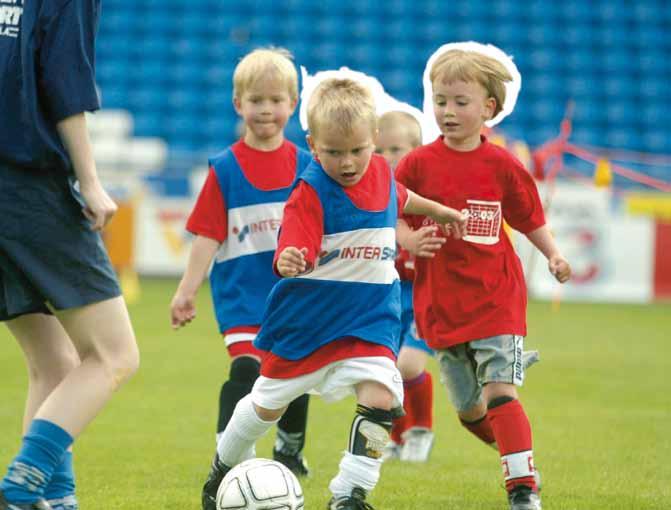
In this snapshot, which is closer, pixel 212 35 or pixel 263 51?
pixel 263 51

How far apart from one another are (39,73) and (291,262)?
96 cm

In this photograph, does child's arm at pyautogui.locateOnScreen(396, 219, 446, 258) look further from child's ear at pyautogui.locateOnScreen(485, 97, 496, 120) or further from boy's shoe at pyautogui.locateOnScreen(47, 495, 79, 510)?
boy's shoe at pyautogui.locateOnScreen(47, 495, 79, 510)

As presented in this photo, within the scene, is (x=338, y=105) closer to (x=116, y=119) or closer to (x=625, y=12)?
(x=116, y=119)

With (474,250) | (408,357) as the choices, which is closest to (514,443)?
(474,250)

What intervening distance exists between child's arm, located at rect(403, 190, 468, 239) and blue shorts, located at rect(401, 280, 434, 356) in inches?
61.8

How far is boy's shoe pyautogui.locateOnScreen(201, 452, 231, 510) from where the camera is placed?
437 centimetres

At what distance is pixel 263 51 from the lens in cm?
524

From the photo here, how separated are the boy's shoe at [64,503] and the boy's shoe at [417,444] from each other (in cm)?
230

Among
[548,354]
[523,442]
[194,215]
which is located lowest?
[548,354]

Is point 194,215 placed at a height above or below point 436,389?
above

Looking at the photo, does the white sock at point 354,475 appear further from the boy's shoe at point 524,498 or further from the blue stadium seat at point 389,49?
the blue stadium seat at point 389,49

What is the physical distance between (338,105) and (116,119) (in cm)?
1586

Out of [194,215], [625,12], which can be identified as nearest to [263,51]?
[194,215]

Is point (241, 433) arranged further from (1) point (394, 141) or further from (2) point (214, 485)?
(1) point (394, 141)
